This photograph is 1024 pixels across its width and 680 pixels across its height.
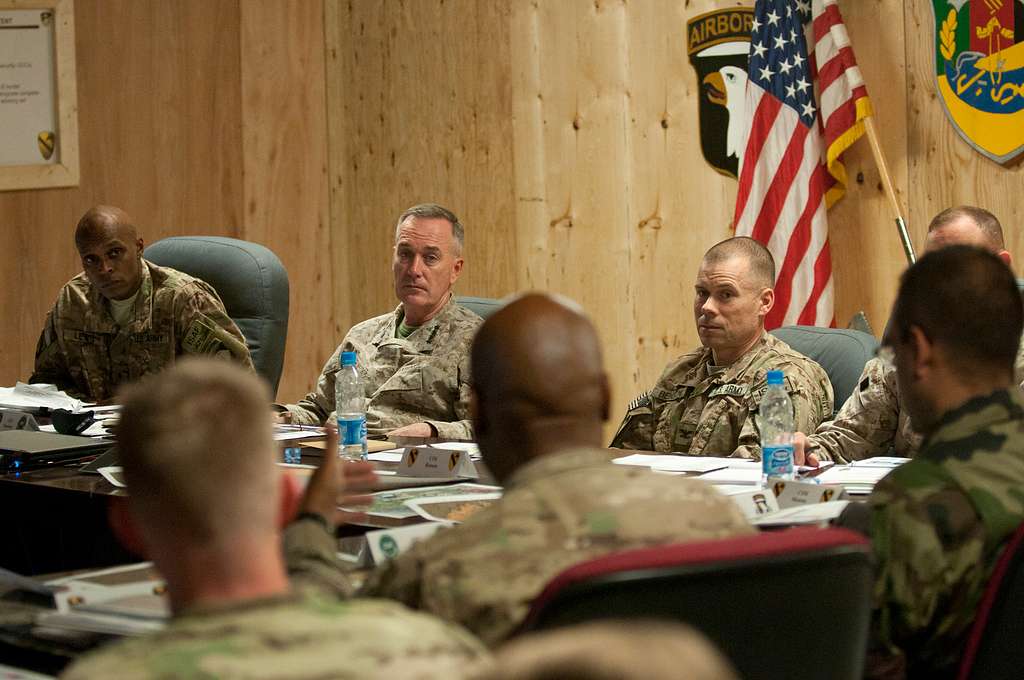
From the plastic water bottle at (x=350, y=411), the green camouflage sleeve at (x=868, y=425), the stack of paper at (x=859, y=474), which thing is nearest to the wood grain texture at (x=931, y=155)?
the green camouflage sleeve at (x=868, y=425)

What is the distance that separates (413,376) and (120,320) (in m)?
1.19

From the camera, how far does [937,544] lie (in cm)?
166

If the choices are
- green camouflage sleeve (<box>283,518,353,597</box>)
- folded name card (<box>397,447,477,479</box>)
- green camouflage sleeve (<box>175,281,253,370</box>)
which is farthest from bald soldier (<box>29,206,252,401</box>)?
green camouflage sleeve (<box>283,518,353,597</box>)

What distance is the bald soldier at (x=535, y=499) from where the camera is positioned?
143 centimetres

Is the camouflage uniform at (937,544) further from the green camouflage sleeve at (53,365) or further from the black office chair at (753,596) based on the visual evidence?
the green camouflage sleeve at (53,365)

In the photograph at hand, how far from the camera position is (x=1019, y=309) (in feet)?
6.09

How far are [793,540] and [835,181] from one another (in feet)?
12.8

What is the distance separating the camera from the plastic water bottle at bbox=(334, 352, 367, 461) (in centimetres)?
339

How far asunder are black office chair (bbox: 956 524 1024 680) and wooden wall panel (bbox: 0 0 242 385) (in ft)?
17.5

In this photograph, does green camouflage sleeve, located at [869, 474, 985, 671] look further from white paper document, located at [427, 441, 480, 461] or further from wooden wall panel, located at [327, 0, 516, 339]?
wooden wall panel, located at [327, 0, 516, 339]

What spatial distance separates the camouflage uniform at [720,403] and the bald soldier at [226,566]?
228 cm

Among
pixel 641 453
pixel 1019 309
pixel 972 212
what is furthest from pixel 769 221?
pixel 1019 309

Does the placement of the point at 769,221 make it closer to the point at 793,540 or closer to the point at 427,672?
the point at 793,540

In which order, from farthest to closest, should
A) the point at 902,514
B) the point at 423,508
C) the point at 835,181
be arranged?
the point at 835,181, the point at 423,508, the point at 902,514
